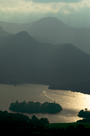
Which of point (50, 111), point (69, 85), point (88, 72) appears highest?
point (88, 72)

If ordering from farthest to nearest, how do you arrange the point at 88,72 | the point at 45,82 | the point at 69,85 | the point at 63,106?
the point at 88,72, the point at 45,82, the point at 69,85, the point at 63,106

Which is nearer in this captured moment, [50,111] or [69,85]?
[50,111]

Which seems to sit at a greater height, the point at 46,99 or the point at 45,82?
the point at 45,82

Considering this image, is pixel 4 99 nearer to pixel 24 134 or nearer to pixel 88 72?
pixel 24 134

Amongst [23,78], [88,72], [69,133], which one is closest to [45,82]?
[23,78]

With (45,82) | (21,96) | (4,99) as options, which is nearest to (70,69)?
(45,82)

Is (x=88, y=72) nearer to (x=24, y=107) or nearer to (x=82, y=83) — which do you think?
(x=82, y=83)

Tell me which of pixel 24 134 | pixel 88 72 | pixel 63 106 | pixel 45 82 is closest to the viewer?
pixel 24 134

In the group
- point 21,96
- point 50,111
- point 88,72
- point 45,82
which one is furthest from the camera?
point 88,72

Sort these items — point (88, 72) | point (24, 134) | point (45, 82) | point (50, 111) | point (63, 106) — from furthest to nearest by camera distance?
point (88, 72) → point (45, 82) → point (63, 106) → point (50, 111) → point (24, 134)
